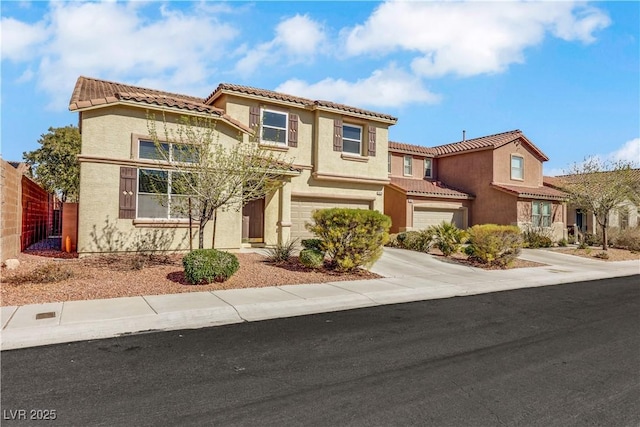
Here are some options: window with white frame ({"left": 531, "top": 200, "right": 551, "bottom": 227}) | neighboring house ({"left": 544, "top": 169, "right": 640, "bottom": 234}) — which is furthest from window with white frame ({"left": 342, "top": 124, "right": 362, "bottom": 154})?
neighboring house ({"left": 544, "top": 169, "right": 640, "bottom": 234})

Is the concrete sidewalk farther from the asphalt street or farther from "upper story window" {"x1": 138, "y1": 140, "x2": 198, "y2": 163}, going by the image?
"upper story window" {"x1": 138, "y1": 140, "x2": 198, "y2": 163}

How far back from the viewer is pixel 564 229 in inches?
1051

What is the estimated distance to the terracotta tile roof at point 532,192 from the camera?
23.8 metres

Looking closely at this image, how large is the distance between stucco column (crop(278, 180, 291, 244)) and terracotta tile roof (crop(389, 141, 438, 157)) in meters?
10.4

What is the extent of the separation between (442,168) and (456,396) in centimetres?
2552

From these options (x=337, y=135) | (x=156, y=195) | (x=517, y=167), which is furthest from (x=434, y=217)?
(x=156, y=195)

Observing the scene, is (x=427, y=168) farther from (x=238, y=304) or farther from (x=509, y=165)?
(x=238, y=304)

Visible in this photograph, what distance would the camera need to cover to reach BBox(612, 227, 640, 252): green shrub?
24.2m

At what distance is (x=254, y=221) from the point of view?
17.3m

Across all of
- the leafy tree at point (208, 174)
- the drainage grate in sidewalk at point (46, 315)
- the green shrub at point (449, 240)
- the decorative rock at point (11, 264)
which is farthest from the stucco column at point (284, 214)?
the drainage grate in sidewalk at point (46, 315)

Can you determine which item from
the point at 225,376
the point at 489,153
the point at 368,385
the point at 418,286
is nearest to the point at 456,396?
the point at 368,385

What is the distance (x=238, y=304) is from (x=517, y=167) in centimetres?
2432

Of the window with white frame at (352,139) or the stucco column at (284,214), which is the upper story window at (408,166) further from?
the stucco column at (284,214)

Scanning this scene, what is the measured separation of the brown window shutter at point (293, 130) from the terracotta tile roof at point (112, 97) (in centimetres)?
402
